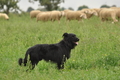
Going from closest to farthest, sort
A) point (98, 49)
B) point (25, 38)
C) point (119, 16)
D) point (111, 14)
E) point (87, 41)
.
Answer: point (98, 49), point (87, 41), point (25, 38), point (111, 14), point (119, 16)

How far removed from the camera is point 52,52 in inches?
281

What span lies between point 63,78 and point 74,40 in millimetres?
1560

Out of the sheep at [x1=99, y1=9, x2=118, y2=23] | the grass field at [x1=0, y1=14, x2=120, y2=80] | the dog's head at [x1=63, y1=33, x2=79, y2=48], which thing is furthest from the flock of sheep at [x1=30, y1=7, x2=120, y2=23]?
the dog's head at [x1=63, y1=33, x2=79, y2=48]

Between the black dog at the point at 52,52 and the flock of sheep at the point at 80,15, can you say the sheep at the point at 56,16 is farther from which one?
the black dog at the point at 52,52

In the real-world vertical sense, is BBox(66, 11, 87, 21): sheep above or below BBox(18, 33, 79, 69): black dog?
below

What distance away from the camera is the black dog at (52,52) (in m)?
6.88

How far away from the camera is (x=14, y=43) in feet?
35.8

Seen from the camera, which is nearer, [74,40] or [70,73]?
[70,73]

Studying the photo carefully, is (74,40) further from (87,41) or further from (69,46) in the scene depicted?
(87,41)

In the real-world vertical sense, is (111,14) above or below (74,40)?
below

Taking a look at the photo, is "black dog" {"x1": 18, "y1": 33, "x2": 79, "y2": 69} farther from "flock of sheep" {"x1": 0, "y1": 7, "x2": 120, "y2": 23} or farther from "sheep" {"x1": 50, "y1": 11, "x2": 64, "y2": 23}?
"sheep" {"x1": 50, "y1": 11, "x2": 64, "y2": 23}

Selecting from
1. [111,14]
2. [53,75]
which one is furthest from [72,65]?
[111,14]

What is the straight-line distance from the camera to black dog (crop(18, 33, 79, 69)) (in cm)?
688

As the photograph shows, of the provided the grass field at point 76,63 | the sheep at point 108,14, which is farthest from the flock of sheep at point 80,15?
the grass field at point 76,63
